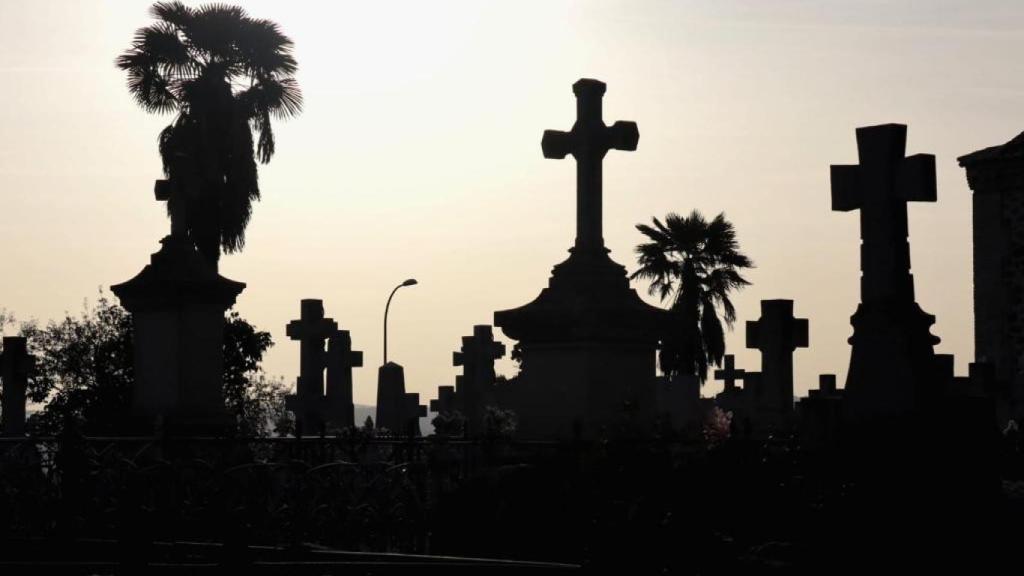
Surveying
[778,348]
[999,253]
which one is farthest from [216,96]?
[999,253]

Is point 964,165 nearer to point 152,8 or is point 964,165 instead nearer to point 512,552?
point 152,8

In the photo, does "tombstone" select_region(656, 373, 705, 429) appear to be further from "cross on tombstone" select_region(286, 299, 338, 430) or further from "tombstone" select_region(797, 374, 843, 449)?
"tombstone" select_region(797, 374, 843, 449)

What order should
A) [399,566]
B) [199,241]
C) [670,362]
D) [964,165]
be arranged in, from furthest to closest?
1. [670,362]
2. [964,165]
3. [199,241]
4. [399,566]

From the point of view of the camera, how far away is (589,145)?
17625 millimetres

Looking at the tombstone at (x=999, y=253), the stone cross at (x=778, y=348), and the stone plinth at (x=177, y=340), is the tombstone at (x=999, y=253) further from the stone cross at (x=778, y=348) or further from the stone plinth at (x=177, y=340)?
the stone plinth at (x=177, y=340)

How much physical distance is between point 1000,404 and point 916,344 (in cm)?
2353

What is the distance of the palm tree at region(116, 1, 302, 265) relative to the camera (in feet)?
103

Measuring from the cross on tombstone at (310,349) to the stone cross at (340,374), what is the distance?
1788mm

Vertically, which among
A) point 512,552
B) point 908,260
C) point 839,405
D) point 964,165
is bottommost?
point 512,552

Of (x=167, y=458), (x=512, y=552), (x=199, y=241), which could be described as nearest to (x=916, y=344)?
(x=512, y=552)

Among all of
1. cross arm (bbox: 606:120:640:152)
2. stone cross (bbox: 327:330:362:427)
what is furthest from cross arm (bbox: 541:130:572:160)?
stone cross (bbox: 327:330:362:427)

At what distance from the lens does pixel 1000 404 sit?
3528cm

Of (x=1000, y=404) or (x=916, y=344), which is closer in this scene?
(x=916, y=344)

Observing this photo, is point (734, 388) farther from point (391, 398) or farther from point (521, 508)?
point (521, 508)
